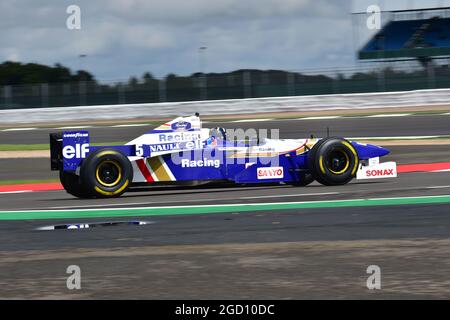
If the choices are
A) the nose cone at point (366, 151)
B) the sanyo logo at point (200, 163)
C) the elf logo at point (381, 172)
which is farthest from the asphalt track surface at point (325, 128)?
the sanyo logo at point (200, 163)

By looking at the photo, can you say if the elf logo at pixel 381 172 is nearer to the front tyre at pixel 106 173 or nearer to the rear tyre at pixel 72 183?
the front tyre at pixel 106 173

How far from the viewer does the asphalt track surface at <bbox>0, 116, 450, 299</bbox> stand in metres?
6.44

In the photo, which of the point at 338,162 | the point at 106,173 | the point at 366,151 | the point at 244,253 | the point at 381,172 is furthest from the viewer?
the point at 381,172

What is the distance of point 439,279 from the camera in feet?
21.5

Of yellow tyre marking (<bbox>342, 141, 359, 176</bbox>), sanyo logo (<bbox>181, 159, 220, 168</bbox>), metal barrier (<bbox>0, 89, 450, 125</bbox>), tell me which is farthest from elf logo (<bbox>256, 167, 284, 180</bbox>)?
metal barrier (<bbox>0, 89, 450, 125</bbox>)

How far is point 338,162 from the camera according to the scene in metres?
13.8

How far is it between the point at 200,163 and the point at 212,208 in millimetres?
1937

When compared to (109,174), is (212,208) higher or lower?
lower

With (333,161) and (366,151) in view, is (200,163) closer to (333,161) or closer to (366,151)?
(333,161)

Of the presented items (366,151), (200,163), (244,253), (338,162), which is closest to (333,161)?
(338,162)

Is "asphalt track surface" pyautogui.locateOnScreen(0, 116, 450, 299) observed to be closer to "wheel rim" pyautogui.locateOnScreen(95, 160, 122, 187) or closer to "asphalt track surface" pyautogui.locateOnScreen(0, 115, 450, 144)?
"wheel rim" pyautogui.locateOnScreen(95, 160, 122, 187)

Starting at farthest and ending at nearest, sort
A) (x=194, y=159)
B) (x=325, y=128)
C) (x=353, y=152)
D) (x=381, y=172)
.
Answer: (x=325, y=128) < (x=381, y=172) < (x=353, y=152) < (x=194, y=159)

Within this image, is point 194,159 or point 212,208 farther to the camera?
point 194,159
